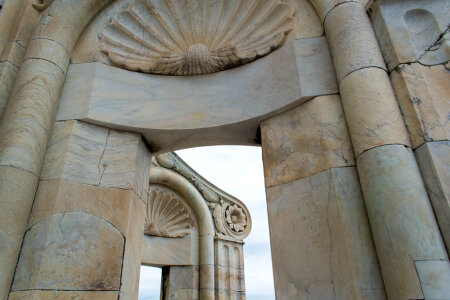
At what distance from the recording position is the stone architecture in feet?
7.09

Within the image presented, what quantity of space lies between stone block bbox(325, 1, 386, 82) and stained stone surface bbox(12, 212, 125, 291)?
2487mm

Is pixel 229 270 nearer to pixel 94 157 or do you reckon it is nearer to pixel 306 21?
pixel 94 157

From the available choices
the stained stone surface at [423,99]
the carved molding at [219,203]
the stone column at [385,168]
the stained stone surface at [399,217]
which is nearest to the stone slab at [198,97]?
the stone column at [385,168]

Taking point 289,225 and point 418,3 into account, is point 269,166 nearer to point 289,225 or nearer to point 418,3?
point 289,225

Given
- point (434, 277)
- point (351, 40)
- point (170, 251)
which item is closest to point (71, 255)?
point (434, 277)

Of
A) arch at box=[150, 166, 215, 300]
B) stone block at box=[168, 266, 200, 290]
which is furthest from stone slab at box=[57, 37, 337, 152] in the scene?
stone block at box=[168, 266, 200, 290]

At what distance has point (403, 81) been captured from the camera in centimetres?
244

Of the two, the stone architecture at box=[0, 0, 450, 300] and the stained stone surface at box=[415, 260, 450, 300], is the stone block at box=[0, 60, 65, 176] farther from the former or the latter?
the stained stone surface at box=[415, 260, 450, 300]

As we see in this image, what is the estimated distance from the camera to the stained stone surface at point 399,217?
189cm

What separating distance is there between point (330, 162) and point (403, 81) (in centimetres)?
83

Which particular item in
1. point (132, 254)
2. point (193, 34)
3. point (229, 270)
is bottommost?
point (132, 254)

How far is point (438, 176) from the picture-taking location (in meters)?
2.07

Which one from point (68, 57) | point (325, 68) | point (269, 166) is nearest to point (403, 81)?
point (325, 68)

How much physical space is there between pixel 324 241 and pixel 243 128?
1.44 metres
